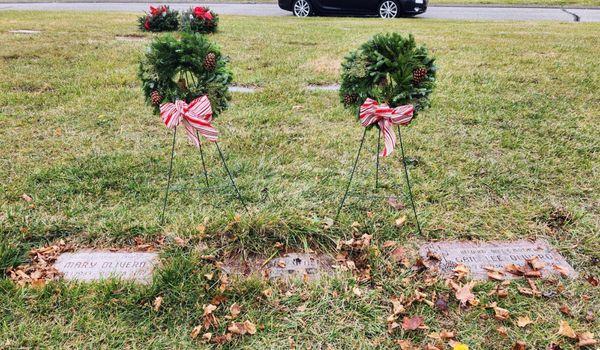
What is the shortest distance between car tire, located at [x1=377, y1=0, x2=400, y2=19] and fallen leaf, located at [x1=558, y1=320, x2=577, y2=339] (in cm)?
1092

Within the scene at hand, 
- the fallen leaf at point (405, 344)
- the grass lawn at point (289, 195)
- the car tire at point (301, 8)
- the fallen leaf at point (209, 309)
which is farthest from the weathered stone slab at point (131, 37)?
the fallen leaf at point (405, 344)

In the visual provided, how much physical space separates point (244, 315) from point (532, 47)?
708 centimetres

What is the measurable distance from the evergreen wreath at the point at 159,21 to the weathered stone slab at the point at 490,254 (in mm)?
7934

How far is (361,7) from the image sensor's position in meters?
12.0

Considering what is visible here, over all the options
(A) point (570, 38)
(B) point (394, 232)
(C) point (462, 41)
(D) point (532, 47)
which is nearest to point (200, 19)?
(C) point (462, 41)


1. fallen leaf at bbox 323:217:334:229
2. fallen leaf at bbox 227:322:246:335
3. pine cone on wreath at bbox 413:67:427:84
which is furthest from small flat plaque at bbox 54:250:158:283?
pine cone on wreath at bbox 413:67:427:84

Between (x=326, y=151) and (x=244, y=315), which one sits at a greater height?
(x=326, y=151)

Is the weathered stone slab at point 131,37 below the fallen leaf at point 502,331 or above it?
above

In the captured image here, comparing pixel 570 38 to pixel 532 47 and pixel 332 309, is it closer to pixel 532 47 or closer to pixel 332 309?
pixel 532 47

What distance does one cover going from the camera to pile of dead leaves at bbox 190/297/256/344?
2.06 meters

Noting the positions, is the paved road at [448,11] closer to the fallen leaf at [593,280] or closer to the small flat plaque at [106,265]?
the fallen leaf at [593,280]

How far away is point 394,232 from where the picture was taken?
107 inches

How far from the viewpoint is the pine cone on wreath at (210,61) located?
2423mm

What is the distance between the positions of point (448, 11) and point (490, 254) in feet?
42.3
